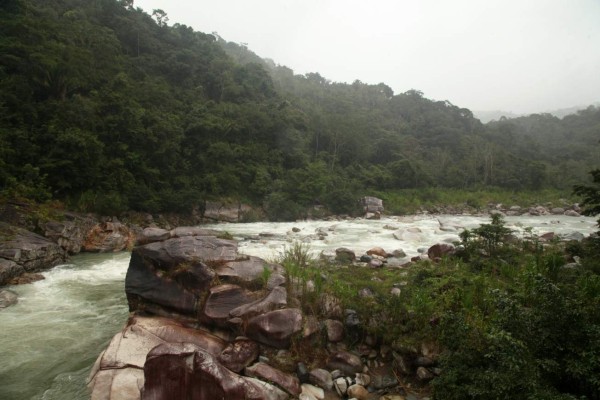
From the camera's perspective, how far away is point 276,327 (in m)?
5.70

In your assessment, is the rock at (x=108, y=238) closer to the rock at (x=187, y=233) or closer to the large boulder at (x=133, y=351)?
the rock at (x=187, y=233)

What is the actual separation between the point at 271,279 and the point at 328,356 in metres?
1.92

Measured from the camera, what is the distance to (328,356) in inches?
220

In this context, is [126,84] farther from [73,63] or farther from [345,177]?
[345,177]

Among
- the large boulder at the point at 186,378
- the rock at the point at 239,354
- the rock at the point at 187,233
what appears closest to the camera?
the large boulder at the point at 186,378

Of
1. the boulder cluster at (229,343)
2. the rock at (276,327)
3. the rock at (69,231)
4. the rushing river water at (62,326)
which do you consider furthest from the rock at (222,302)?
the rock at (69,231)

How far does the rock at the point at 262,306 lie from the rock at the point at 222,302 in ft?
0.44

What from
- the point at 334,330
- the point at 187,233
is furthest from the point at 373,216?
the point at 334,330

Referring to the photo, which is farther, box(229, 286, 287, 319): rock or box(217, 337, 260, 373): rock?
box(229, 286, 287, 319): rock

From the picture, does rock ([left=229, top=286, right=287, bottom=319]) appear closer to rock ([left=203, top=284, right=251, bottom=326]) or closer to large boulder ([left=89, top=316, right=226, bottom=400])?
rock ([left=203, top=284, right=251, bottom=326])

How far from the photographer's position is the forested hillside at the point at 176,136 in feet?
56.1

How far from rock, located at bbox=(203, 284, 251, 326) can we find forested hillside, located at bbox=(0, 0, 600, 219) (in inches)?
503

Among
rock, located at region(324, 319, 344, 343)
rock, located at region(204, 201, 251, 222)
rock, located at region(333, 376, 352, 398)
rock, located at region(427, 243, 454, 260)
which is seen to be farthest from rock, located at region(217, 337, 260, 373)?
rock, located at region(204, 201, 251, 222)

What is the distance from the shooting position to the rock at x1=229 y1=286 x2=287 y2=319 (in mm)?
5977
